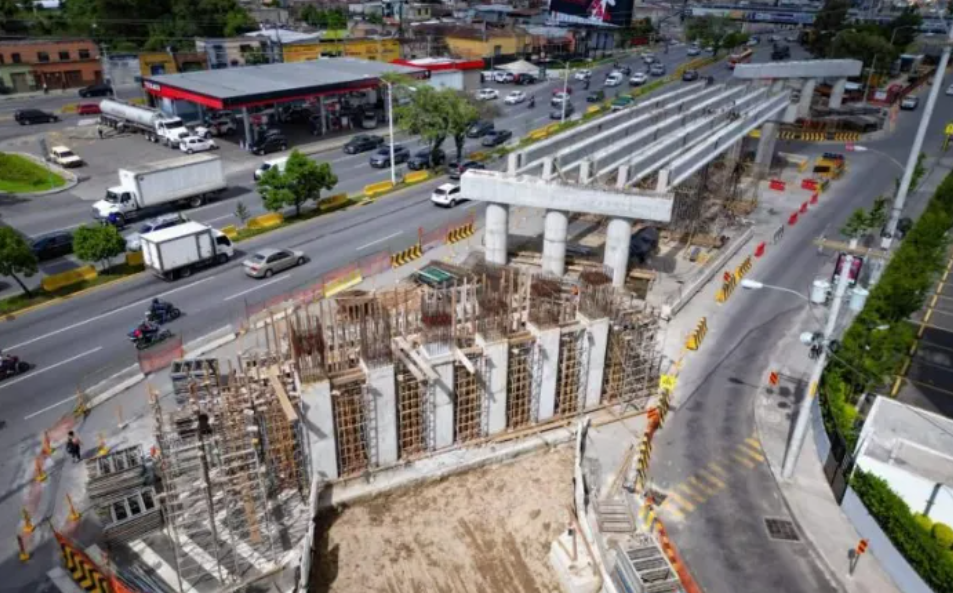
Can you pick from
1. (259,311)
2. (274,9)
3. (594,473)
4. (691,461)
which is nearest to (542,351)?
(594,473)

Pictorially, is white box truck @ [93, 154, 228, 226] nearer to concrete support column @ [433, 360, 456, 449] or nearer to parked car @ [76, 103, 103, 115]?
concrete support column @ [433, 360, 456, 449]

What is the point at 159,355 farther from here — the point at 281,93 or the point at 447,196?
the point at 281,93

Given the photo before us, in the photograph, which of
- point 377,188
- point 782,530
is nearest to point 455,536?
point 782,530

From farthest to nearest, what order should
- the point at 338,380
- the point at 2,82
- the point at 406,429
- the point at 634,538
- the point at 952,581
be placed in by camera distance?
the point at 2,82 → the point at 406,429 → the point at 338,380 → the point at 634,538 → the point at 952,581

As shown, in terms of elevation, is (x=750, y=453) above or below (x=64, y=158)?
below

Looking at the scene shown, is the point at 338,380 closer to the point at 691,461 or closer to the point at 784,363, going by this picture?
the point at 691,461

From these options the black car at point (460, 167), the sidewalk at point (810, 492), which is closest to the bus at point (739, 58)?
the black car at point (460, 167)

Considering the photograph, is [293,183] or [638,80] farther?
[638,80]
